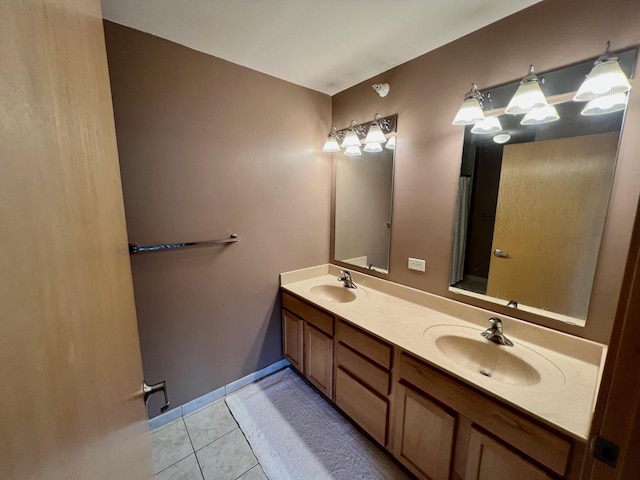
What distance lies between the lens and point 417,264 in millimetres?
1748

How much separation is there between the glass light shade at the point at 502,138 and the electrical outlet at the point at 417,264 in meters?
0.80

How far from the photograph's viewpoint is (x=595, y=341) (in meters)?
1.13

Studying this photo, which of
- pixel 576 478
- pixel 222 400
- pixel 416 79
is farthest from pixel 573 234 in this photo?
pixel 222 400

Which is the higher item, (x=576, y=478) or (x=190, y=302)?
(x=190, y=302)

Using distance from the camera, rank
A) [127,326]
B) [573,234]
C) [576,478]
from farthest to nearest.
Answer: [573,234] < [576,478] < [127,326]

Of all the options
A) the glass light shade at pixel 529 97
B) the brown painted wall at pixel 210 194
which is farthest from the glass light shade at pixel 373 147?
the glass light shade at pixel 529 97

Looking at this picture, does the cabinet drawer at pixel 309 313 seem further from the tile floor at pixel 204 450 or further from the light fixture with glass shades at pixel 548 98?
the light fixture with glass shades at pixel 548 98

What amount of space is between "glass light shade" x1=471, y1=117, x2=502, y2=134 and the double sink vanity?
1.00 metres

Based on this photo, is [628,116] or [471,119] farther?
[471,119]

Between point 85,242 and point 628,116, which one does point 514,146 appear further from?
point 85,242

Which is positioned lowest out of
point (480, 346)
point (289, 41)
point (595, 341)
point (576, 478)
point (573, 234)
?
point (576, 478)

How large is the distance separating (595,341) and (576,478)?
0.60 metres

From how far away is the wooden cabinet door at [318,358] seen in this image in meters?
1.72

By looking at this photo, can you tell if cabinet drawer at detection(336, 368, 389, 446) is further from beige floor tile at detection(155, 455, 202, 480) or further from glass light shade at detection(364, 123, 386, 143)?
glass light shade at detection(364, 123, 386, 143)
